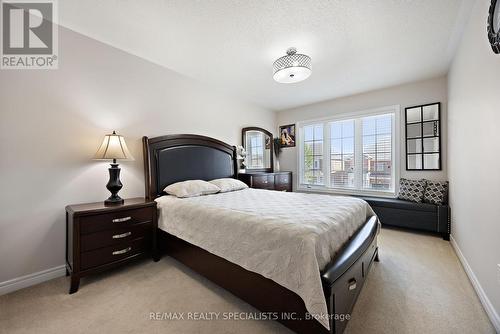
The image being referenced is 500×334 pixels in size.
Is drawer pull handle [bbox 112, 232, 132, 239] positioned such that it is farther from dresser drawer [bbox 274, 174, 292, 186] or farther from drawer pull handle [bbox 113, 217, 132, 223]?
dresser drawer [bbox 274, 174, 292, 186]

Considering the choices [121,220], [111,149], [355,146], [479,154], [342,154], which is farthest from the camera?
[342,154]

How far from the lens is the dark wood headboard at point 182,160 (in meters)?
2.62

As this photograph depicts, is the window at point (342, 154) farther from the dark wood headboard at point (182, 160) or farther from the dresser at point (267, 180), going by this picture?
the dark wood headboard at point (182, 160)

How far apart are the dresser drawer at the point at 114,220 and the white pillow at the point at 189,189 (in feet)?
1.22

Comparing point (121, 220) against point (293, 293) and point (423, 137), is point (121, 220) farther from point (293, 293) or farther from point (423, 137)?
point (423, 137)

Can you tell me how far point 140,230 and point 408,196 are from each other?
3969 mm


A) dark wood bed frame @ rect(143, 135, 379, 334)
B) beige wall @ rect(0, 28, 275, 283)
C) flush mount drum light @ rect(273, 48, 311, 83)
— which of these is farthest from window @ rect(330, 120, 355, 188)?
beige wall @ rect(0, 28, 275, 283)

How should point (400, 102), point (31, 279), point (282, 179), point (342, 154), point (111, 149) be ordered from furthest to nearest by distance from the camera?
point (282, 179) < point (342, 154) < point (400, 102) < point (111, 149) < point (31, 279)

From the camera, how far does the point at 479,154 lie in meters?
1.69

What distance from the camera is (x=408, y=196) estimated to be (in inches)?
129

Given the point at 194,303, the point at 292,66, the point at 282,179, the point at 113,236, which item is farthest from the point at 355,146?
the point at 113,236

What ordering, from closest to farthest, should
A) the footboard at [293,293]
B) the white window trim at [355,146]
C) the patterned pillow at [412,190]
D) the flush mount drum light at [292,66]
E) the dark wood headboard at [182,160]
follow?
the footboard at [293,293] < the flush mount drum light at [292,66] < the dark wood headboard at [182,160] < the patterned pillow at [412,190] < the white window trim at [355,146]

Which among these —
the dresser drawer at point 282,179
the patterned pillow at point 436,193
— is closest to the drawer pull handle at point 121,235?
the dresser drawer at point 282,179

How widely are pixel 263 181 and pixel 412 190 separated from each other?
249 centimetres
